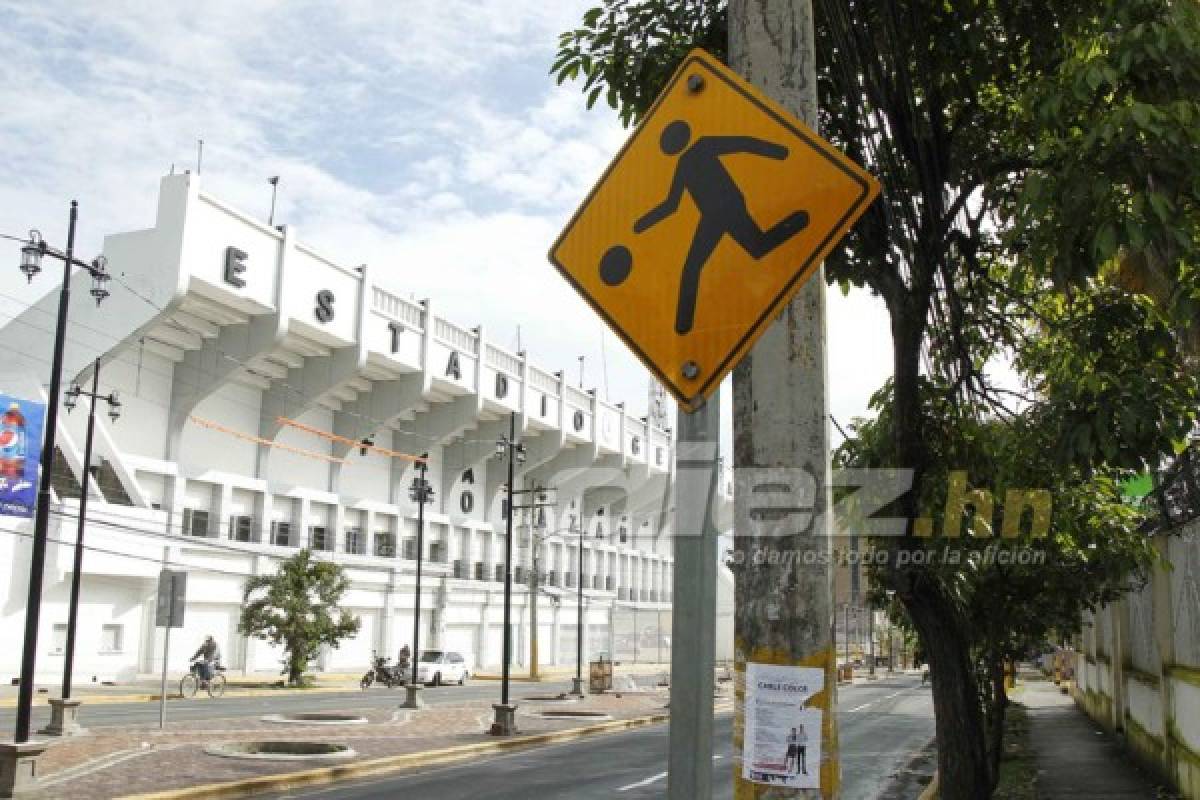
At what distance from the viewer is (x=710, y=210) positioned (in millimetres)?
2842

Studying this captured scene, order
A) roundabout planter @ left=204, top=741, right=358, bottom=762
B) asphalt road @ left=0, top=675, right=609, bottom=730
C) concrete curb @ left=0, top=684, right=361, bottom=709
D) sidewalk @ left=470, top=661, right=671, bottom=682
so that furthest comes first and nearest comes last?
sidewalk @ left=470, top=661, right=671, bottom=682
concrete curb @ left=0, top=684, right=361, bottom=709
asphalt road @ left=0, top=675, right=609, bottom=730
roundabout planter @ left=204, top=741, right=358, bottom=762

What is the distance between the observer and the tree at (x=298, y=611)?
3675cm

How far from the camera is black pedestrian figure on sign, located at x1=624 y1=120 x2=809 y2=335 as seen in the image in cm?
277

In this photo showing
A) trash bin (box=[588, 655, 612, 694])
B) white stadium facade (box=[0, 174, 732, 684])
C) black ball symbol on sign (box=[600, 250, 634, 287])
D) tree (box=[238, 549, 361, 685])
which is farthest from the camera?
trash bin (box=[588, 655, 612, 694])

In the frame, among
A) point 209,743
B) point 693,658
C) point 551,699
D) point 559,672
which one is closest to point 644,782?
point 209,743

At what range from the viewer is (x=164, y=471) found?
39.4m

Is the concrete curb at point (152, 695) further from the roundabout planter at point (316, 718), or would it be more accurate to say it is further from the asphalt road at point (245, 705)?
the roundabout planter at point (316, 718)

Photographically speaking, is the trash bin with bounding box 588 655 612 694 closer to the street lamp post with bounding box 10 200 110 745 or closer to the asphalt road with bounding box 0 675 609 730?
the asphalt road with bounding box 0 675 609 730

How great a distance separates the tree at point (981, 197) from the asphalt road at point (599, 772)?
4.95 m

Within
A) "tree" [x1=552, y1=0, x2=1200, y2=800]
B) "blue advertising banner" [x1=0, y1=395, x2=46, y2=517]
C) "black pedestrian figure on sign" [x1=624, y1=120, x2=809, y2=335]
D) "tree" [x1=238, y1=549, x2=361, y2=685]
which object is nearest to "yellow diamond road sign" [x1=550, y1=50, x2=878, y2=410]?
"black pedestrian figure on sign" [x1=624, y1=120, x2=809, y2=335]

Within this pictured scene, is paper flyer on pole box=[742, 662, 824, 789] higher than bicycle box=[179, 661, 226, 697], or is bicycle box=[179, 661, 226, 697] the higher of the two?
paper flyer on pole box=[742, 662, 824, 789]

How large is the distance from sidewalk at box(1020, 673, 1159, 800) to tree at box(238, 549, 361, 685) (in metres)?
23.3

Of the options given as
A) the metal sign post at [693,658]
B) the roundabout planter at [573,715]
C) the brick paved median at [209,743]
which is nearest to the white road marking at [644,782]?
the brick paved median at [209,743]

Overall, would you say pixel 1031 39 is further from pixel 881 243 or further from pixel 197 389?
pixel 197 389
